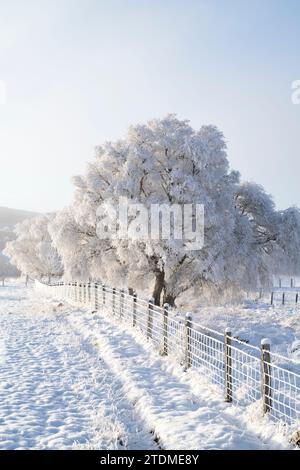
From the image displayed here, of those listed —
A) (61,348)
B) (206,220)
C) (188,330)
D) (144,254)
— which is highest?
(206,220)

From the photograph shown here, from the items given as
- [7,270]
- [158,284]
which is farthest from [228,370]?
[7,270]

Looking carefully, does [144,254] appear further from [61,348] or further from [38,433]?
[38,433]

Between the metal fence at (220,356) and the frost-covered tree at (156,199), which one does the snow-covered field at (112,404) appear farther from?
the frost-covered tree at (156,199)

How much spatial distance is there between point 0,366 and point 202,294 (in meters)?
16.2

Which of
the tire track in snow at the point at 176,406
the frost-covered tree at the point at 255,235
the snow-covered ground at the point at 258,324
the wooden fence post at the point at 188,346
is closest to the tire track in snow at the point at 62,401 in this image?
the tire track in snow at the point at 176,406

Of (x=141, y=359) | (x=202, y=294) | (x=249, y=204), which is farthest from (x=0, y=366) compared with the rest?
(x=249, y=204)

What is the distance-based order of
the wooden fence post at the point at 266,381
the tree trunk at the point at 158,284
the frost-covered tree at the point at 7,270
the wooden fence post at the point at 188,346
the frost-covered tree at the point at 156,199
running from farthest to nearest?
the frost-covered tree at the point at 7,270
the tree trunk at the point at 158,284
the frost-covered tree at the point at 156,199
the wooden fence post at the point at 188,346
the wooden fence post at the point at 266,381

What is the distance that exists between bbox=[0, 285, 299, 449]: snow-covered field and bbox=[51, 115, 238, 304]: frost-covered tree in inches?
350

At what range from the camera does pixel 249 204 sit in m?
26.8

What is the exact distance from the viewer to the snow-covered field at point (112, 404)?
6859 mm

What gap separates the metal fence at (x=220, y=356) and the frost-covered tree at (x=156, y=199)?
2230mm

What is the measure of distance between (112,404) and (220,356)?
7.45 m

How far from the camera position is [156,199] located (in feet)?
76.2

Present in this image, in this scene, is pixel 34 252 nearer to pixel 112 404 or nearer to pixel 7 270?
pixel 7 270
